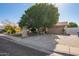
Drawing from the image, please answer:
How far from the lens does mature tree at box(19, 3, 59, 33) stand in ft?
17.4

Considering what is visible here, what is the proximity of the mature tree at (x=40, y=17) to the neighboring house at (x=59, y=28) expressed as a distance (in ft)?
0.19

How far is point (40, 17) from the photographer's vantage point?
17.5ft

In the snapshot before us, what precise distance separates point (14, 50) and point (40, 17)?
1.94ft

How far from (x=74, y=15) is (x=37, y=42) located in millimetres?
639

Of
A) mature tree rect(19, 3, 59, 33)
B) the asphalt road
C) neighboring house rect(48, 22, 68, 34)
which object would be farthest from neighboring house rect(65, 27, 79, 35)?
the asphalt road

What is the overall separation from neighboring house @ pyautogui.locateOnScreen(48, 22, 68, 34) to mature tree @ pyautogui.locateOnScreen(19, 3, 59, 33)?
2.3 inches

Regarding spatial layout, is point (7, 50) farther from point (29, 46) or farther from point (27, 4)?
point (27, 4)

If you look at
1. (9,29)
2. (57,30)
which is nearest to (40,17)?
(57,30)

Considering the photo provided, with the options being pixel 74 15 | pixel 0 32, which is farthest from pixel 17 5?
pixel 74 15

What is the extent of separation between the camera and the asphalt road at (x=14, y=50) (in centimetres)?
524

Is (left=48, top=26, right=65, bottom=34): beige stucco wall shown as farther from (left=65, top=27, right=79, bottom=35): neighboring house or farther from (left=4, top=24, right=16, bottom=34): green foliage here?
(left=4, top=24, right=16, bottom=34): green foliage

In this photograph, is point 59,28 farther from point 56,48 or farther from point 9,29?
point 9,29

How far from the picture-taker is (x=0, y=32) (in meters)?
5.30

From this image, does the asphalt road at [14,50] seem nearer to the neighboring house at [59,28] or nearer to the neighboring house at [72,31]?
the neighboring house at [59,28]
